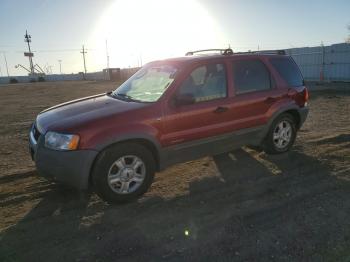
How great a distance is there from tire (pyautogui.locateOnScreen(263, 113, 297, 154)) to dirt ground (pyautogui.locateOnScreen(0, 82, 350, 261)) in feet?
0.50

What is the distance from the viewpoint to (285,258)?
3471mm

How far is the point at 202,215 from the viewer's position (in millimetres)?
4410

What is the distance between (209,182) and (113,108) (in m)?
1.83

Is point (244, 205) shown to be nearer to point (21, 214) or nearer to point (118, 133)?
point (118, 133)

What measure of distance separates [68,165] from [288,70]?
4.31 meters

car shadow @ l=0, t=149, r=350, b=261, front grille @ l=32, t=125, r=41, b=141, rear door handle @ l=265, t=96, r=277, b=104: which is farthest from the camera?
rear door handle @ l=265, t=96, r=277, b=104

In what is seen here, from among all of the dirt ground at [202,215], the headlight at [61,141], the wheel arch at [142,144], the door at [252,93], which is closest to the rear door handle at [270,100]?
the door at [252,93]

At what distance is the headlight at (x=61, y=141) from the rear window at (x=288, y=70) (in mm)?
3804

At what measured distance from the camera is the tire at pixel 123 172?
4500 millimetres

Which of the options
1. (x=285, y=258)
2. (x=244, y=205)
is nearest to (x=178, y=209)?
(x=244, y=205)

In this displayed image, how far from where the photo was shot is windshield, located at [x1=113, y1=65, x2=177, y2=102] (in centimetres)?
516

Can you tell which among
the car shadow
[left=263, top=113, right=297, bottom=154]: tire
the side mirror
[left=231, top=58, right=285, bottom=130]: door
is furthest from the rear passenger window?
the car shadow

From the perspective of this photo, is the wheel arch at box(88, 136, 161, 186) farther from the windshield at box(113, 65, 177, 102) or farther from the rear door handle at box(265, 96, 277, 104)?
the rear door handle at box(265, 96, 277, 104)

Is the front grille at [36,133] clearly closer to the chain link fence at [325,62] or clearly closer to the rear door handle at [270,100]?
the rear door handle at [270,100]
